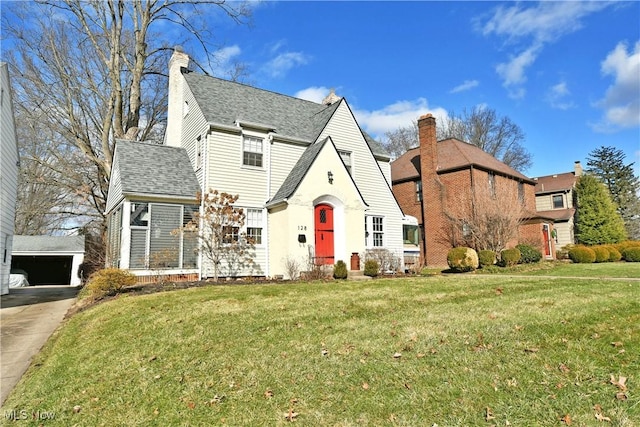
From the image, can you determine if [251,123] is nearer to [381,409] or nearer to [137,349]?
[137,349]

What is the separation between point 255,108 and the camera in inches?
691

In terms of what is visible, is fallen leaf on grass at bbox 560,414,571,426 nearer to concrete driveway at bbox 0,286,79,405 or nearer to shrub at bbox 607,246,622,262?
concrete driveway at bbox 0,286,79,405

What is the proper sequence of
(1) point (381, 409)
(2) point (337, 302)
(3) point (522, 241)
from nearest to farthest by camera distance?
(1) point (381, 409), (2) point (337, 302), (3) point (522, 241)

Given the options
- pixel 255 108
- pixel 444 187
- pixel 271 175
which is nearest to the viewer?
pixel 271 175

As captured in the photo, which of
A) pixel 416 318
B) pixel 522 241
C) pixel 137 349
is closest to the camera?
pixel 137 349

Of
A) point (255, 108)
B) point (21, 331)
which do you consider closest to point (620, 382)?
point (21, 331)

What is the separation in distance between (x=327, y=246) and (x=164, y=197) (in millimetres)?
6532

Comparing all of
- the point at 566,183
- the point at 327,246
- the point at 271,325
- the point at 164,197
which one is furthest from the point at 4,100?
the point at 566,183

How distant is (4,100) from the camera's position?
1484 cm

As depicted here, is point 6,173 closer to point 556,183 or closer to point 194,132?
point 194,132

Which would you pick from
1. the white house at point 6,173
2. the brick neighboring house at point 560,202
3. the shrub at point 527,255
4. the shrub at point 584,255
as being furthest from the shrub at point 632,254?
the white house at point 6,173

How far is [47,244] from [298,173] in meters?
22.8

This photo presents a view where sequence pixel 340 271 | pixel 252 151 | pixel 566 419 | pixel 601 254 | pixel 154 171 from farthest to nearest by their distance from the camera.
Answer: pixel 601 254 → pixel 252 151 → pixel 154 171 → pixel 340 271 → pixel 566 419

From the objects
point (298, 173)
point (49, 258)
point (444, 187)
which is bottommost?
point (49, 258)
